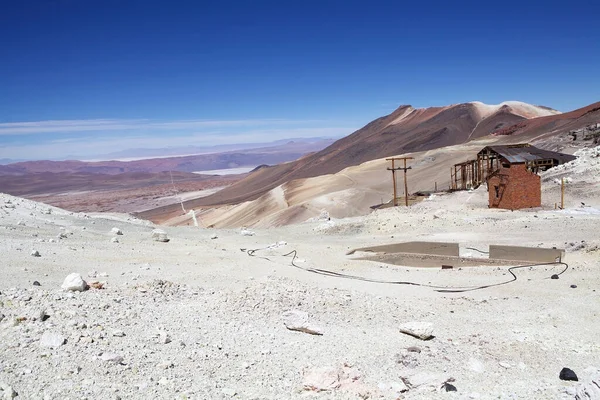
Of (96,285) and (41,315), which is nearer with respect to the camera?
(41,315)

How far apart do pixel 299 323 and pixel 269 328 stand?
0.42 m

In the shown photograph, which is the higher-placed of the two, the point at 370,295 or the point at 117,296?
the point at 117,296

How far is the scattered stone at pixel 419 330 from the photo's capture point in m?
6.39

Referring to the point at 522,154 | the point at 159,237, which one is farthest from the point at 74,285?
the point at 522,154

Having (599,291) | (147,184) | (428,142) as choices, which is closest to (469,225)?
(599,291)

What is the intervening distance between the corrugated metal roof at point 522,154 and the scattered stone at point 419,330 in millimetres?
17691

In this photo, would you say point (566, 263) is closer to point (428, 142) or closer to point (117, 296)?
point (117, 296)

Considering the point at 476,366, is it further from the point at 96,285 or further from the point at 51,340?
the point at 96,285

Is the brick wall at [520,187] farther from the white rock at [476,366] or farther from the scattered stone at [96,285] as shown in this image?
the scattered stone at [96,285]

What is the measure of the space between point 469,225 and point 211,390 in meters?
14.0

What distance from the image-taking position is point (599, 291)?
8.72m

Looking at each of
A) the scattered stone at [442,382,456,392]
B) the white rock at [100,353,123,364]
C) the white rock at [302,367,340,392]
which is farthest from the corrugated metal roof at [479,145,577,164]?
the white rock at [100,353,123,364]

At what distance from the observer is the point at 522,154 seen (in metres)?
26.0

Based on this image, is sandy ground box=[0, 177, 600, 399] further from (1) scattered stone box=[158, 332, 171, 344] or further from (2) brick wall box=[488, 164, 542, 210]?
(2) brick wall box=[488, 164, 542, 210]
